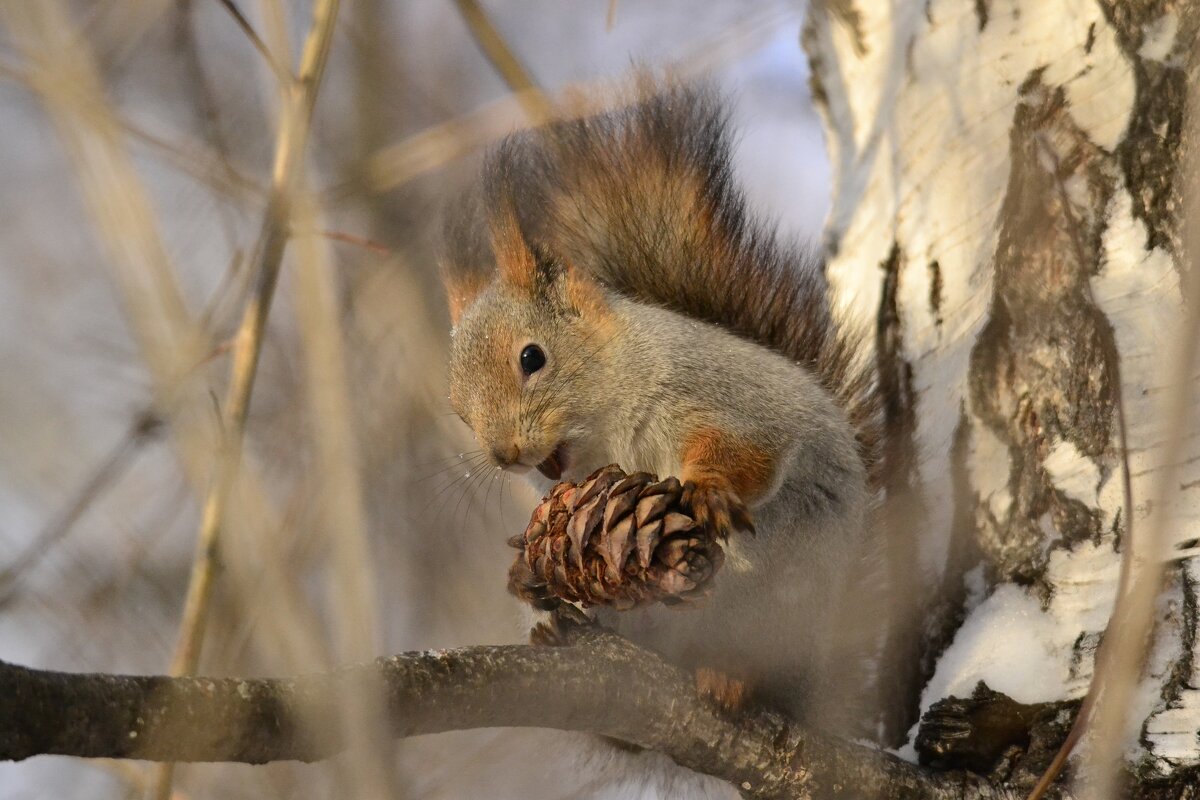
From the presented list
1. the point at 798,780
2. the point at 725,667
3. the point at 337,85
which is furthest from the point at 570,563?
the point at 337,85

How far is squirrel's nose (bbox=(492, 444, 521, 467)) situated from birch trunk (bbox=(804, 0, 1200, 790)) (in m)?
0.56

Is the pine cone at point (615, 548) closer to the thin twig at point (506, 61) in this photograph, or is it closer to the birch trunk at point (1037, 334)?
the birch trunk at point (1037, 334)

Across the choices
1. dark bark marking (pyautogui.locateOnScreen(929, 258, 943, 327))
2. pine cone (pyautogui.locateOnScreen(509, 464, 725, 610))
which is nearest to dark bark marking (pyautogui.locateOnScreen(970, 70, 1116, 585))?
dark bark marking (pyautogui.locateOnScreen(929, 258, 943, 327))

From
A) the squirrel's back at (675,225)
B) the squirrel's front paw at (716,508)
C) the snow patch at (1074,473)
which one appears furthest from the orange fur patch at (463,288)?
the snow patch at (1074,473)

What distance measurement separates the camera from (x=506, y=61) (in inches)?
73.2

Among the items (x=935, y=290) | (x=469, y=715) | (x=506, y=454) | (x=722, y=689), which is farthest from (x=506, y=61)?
(x=469, y=715)

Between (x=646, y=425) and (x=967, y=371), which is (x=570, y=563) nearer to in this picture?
(x=646, y=425)

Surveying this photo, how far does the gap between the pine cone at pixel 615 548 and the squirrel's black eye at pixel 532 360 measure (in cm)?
29

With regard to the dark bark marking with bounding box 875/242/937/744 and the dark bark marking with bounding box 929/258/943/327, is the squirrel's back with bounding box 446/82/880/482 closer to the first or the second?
the dark bark marking with bounding box 875/242/937/744

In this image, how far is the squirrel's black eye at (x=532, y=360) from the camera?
1710 millimetres

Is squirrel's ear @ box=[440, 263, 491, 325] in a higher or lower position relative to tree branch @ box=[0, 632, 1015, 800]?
higher

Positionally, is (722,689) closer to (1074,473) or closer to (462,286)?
(1074,473)

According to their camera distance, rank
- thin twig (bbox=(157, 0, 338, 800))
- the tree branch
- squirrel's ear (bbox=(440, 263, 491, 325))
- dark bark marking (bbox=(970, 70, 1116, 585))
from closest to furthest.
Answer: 1. the tree branch
2. thin twig (bbox=(157, 0, 338, 800))
3. dark bark marking (bbox=(970, 70, 1116, 585))
4. squirrel's ear (bbox=(440, 263, 491, 325))

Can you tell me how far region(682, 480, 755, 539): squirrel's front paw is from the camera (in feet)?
4.28
